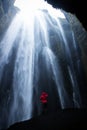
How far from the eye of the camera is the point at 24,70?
25.0 m

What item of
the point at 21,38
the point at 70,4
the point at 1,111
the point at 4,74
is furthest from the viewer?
the point at 21,38

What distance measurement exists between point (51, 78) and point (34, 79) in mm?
2171

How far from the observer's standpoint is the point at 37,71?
2425 cm

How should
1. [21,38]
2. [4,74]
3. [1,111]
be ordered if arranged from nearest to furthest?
1. [1,111]
2. [4,74]
3. [21,38]

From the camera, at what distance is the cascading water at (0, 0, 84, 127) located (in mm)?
20906

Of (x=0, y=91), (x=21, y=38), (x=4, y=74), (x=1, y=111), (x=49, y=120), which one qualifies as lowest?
(x=49, y=120)

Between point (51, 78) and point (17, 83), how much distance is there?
160 inches

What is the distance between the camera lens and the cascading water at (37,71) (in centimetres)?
2091

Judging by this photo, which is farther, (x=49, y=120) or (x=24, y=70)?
(x=24, y=70)

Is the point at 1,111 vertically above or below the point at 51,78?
below

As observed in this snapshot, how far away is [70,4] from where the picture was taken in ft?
18.0

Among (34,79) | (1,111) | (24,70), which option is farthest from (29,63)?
(1,111)

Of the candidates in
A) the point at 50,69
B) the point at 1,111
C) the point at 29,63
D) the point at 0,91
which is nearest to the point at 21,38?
the point at 29,63

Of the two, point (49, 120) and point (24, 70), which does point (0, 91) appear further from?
point (49, 120)
